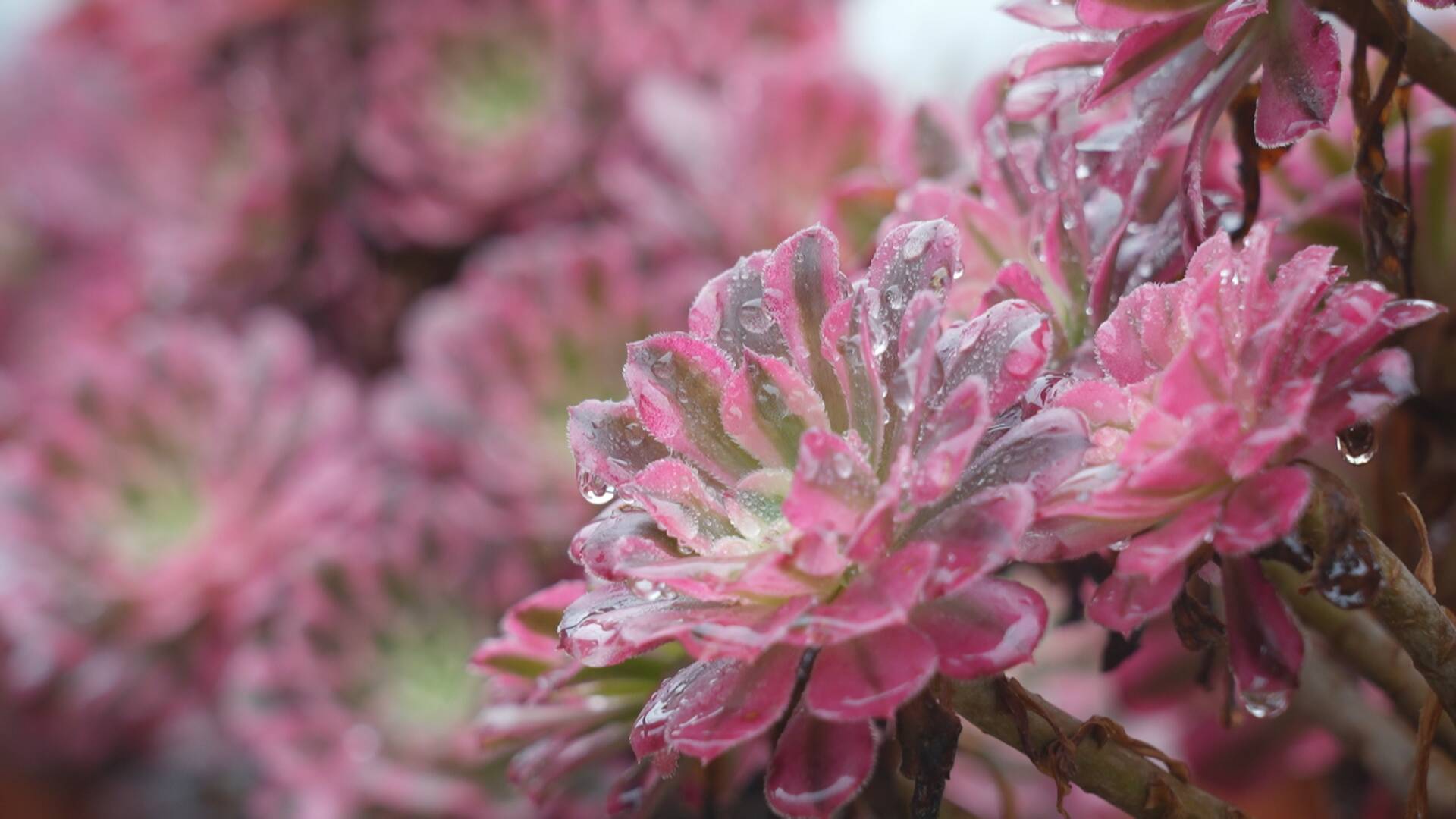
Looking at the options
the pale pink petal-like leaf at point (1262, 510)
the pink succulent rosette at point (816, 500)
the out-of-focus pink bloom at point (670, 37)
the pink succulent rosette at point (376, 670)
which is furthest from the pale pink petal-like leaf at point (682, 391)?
the out-of-focus pink bloom at point (670, 37)

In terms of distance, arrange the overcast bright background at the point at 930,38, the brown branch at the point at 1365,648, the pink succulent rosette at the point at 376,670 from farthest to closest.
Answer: the overcast bright background at the point at 930,38 → the pink succulent rosette at the point at 376,670 → the brown branch at the point at 1365,648

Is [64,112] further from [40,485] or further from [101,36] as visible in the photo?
[40,485]

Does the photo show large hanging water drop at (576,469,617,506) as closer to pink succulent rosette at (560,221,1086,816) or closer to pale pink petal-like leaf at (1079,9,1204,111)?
pink succulent rosette at (560,221,1086,816)

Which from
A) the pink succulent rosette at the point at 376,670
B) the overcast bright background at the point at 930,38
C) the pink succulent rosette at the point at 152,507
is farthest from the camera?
the overcast bright background at the point at 930,38

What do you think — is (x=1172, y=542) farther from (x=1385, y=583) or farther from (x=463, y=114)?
(x=463, y=114)

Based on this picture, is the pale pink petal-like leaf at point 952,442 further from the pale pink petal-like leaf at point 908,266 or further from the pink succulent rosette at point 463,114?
the pink succulent rosette at point 463,114

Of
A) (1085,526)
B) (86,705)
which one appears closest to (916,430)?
(1085,526)
